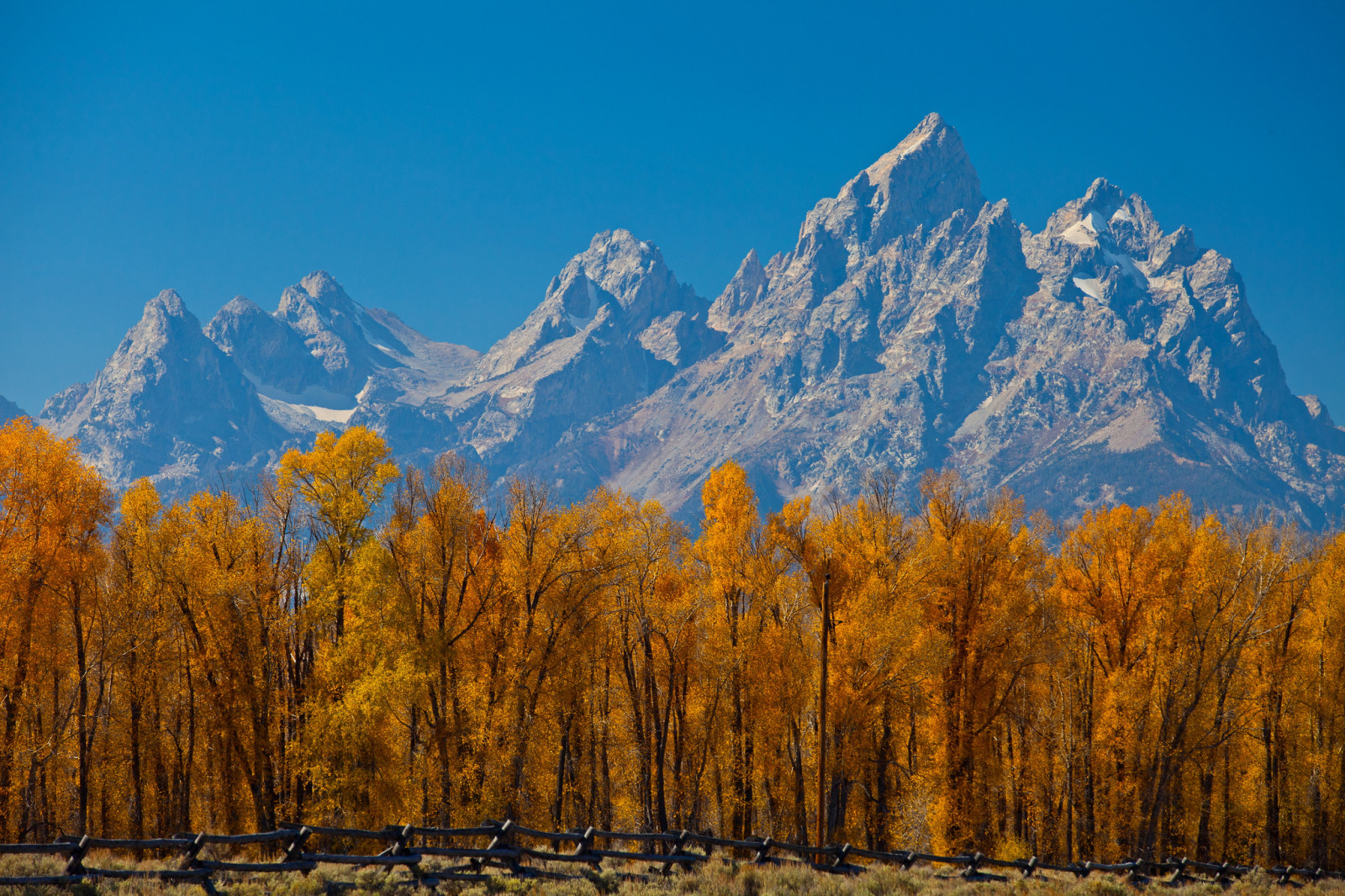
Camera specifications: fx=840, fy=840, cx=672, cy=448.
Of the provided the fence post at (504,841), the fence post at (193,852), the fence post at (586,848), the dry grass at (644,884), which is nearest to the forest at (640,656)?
the fence post at (586,848)

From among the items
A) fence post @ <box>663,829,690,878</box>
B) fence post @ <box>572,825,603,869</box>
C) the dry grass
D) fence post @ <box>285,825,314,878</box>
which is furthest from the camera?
fence post @ <box>663,829,690,878</box>

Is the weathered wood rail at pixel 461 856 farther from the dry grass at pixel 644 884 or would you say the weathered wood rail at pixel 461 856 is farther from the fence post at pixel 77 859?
the dry grass at pixel 644 884

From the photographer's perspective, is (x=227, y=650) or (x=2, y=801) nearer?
(x=2, y=801)

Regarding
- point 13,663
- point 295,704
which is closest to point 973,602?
point 295,704

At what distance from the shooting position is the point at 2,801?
23.8 m

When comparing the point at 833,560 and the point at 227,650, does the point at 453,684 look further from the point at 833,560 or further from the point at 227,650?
the point at 833,560

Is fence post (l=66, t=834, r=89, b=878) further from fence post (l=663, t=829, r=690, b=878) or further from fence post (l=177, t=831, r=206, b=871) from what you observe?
fence post (l=663, t=829, r=690, b=878)

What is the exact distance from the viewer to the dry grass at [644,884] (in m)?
15.8

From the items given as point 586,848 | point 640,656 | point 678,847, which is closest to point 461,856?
point 586,848

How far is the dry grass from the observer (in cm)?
1580

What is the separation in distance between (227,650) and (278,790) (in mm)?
4863

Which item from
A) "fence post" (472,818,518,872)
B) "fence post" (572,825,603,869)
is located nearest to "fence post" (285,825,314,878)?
"fence post" (472,818,518,872)

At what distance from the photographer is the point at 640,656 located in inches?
1414

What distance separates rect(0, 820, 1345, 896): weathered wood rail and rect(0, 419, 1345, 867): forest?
6.59 ft
